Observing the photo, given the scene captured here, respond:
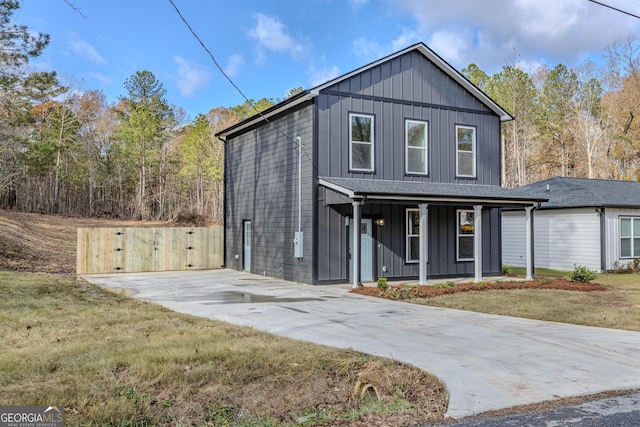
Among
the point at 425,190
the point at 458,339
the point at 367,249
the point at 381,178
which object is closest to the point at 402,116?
the point at 381,178

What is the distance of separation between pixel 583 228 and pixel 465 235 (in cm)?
577

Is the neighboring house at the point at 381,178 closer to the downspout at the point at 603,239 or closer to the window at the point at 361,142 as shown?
the window at the point at 361,142

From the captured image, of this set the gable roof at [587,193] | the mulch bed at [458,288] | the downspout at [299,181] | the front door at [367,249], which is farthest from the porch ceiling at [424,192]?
the gable roof at [587,193]

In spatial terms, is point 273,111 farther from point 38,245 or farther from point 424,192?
point 38,245

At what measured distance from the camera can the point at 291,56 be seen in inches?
742

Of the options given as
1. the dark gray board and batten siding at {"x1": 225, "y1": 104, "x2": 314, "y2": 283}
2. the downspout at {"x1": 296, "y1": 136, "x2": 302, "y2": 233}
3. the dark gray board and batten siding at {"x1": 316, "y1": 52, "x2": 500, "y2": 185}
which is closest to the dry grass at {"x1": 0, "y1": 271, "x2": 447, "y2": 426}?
the downspout at {"x1": 296, "y1": 136, "x2": 302, "y2": 233}

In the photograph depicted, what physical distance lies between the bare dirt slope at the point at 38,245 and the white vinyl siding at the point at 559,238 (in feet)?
57.4

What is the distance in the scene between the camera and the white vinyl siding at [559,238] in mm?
18266

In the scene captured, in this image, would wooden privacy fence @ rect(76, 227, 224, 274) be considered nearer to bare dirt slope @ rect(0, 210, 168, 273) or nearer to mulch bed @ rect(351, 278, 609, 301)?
bare dirt slope @ rect(0, 210, 168, 273)

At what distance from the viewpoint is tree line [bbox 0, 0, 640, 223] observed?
3447 cm

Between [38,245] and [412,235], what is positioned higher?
[412,235]

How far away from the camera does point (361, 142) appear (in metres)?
14.5

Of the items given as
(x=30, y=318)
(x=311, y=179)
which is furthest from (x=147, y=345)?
(x=311, y=179)

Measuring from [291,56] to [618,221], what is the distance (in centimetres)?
1401
